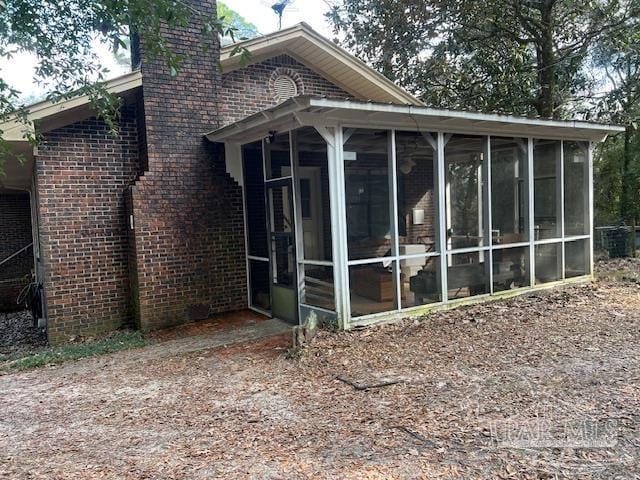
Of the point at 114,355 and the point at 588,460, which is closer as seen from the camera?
the point at 588,460

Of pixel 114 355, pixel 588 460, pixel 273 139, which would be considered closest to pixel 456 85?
pixel 273 139

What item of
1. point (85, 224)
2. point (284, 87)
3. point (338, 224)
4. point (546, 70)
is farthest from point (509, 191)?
point (85, 224)

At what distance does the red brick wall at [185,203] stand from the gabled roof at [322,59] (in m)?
0.65

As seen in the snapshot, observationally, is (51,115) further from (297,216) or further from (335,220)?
(335,220)

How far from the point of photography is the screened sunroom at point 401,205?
653cm

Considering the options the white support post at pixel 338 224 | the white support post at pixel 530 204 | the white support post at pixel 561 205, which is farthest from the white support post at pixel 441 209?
the white support post at pixel 561 205

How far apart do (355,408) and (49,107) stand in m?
5.64

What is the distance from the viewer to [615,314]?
275 inches

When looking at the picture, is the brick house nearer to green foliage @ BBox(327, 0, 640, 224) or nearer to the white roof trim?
the white roof trim

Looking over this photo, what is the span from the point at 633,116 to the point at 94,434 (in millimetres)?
14936

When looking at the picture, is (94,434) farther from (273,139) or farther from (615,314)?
(615,314)

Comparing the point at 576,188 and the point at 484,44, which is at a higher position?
the point at 484,44

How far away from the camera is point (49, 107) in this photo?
6.52 meters

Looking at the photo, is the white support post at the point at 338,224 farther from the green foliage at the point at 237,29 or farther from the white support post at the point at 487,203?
the white support post at the point at 487,203
